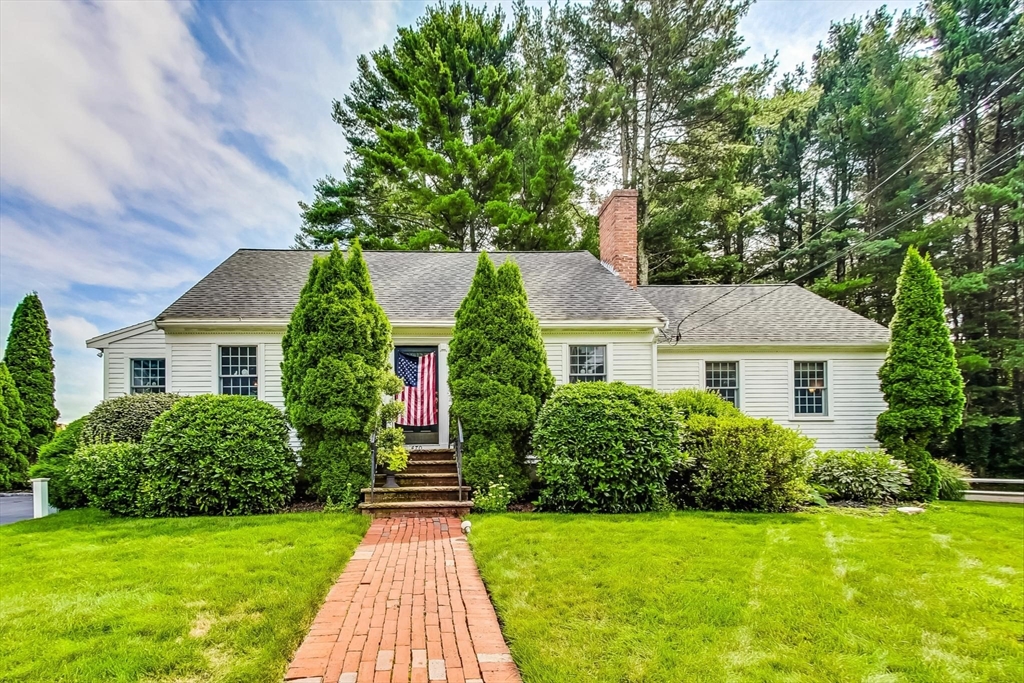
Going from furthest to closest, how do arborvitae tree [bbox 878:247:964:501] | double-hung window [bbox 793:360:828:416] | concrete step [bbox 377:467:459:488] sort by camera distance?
double-hung window [bbox 793:360:828:416], arborvitae tree [bbox 878:247:964:501], concrete step [bbox 377:467:459:488]

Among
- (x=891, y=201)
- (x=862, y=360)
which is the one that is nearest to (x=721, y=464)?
(x=862, y=360)

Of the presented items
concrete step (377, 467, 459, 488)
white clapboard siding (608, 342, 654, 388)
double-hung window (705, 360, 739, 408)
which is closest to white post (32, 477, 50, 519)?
concrete step (377, 467, 459, 488)

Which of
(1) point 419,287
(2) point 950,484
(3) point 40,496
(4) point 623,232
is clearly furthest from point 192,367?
(2) point 950,484

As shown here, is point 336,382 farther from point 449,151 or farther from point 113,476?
point 449,151

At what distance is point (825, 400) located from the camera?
12.5 metres

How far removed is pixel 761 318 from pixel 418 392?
923 cm

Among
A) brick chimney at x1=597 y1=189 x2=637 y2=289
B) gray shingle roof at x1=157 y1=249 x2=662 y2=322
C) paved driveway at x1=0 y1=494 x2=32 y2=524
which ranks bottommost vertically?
paved driveway at x1=0 y1=494 x2=32 y2=524

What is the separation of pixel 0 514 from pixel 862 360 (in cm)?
1819

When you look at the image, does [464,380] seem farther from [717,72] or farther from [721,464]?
[717,72]

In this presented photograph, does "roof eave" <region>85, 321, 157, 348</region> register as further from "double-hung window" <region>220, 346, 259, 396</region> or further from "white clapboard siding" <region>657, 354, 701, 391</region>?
"white clapboard siding" <region>657, 354, 701, 391</region>

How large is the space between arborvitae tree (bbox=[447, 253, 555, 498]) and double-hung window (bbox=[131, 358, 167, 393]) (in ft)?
22.5

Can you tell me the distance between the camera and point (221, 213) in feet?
36.0

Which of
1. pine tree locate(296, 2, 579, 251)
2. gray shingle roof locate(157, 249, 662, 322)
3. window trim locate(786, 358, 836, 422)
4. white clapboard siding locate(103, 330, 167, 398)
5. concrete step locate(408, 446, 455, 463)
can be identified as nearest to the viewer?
concrete step locate(408, 446, 455, 463)

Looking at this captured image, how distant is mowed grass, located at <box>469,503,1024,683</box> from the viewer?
310 cm
